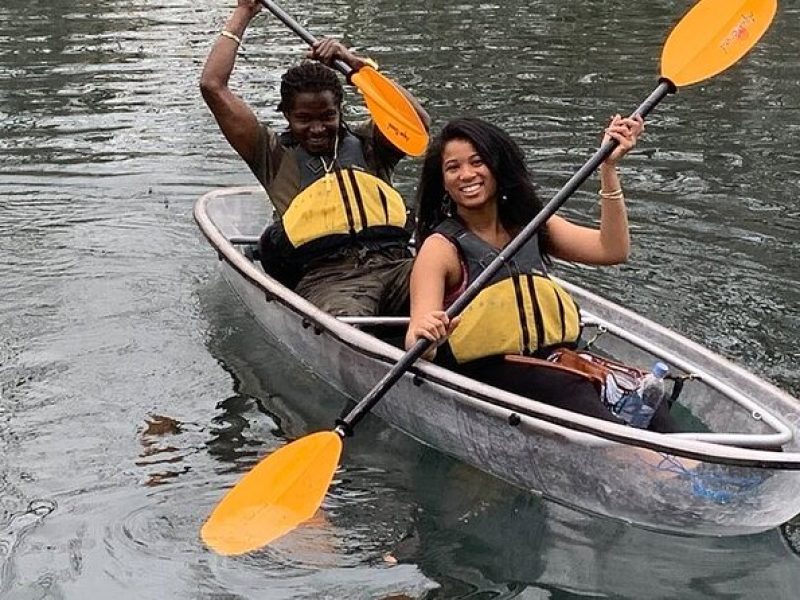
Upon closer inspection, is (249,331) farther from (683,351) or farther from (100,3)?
(100,3)

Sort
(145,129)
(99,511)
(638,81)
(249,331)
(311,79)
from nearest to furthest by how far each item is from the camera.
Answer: (99,511)
(311,79)
(249,331)
(145,129)
(638,81)

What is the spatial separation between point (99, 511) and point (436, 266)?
1340 mm

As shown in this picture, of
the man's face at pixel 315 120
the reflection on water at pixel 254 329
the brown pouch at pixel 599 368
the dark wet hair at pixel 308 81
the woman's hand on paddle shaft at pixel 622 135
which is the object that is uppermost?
the woman's hand on paddle shaft at pixel 622 135

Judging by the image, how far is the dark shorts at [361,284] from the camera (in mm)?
4898

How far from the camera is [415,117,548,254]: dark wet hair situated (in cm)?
405

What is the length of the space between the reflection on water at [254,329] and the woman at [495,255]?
1.31ft

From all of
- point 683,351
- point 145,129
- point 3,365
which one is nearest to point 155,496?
point 3,365

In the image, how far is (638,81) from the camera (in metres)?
10.5

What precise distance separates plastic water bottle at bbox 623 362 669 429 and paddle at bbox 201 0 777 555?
0.60 m

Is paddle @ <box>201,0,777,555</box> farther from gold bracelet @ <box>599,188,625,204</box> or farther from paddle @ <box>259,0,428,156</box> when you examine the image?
paddle @ <box>259,0,428,156</box>

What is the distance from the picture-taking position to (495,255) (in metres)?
4.13

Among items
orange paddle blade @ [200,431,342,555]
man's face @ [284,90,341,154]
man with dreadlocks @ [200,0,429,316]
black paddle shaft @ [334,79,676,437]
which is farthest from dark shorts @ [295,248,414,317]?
orange paddle blade @ [200,431,342,555]

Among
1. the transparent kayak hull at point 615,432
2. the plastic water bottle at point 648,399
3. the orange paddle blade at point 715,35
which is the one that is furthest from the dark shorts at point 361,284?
the orange paddle blade at point 715,35

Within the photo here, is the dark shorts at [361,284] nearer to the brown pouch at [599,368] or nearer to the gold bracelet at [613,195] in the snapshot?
the brown pouch at [599,368]
